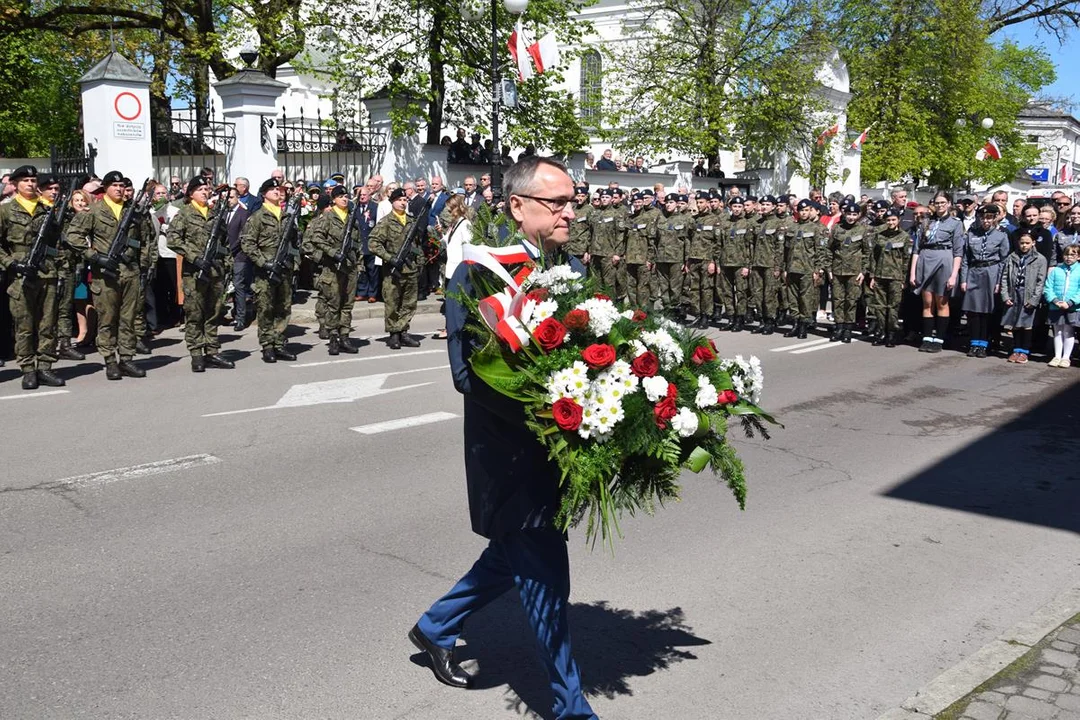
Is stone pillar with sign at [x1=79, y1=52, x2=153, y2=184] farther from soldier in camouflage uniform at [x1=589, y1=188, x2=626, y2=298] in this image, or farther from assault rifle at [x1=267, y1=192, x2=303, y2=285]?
soldier in camouflage uniform at [x1=589, y1=188, x2=626, y2=298]

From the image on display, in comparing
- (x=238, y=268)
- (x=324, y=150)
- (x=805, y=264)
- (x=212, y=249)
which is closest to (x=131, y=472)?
(x=212, y=249)

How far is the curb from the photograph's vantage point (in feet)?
14.0

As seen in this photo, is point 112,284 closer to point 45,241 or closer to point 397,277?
point 45,241

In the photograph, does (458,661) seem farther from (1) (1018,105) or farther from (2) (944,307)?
(1) (1018,105)

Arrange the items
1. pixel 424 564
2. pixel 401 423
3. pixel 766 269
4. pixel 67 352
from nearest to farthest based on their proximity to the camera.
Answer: pixel 424 564
pixel 401 423
pixel 67 352
pixel 766 269

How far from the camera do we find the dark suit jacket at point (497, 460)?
3.80m

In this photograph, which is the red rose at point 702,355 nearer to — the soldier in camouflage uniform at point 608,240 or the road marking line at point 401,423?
the road marking line at point 401,423

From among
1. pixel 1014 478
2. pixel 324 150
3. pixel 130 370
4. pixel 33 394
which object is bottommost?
pixel 1014 478

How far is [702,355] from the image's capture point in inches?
149

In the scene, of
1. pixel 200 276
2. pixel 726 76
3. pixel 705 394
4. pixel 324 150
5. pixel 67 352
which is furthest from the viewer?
pixel 726 76

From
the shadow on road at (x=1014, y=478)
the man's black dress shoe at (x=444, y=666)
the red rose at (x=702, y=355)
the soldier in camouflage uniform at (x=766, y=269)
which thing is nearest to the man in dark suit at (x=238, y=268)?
the soldier in camouflage uniform at (x=766, y=269)

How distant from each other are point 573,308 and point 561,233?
49cm

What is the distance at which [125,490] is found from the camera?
7.27 m

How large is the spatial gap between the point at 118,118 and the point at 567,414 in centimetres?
1591
